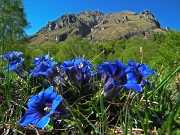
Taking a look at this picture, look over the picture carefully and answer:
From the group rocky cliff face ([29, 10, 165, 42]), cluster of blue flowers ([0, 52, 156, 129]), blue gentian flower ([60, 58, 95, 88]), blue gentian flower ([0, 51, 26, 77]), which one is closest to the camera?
cluster of blue flowers ([0, 52, 156, 129])

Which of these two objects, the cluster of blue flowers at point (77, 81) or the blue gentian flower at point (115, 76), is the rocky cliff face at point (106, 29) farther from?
the blue gentian flower at point (115, 76)

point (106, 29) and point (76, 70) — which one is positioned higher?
point (106, 29)

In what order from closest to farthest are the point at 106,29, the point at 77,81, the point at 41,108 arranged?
the point at 41,108
the point at 77,81
the point at 106,29

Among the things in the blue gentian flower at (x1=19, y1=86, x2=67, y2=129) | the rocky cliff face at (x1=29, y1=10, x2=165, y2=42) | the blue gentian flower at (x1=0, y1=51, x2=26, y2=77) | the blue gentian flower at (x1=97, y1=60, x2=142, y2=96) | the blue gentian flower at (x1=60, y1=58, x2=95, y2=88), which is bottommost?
the blue gentian flower at (x1=19, y1=86, x2=67, y2=129)

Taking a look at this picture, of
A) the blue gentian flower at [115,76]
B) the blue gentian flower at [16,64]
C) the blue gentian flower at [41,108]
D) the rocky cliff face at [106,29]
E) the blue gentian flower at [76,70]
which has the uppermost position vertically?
the rocky cliff face at [106,29]

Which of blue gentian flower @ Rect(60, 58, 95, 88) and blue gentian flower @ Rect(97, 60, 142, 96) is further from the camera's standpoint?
blue gentian flower @ Rect(60, 58, 95, 88)

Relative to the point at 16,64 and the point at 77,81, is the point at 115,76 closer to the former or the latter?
the point at 77,81

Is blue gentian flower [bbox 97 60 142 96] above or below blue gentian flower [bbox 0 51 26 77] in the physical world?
below

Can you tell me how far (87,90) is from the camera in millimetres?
1409

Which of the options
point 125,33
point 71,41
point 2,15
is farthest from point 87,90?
point 125,33

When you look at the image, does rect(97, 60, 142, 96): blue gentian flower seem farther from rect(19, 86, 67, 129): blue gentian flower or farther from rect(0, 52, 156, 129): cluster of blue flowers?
rect(19, 86, 67, 129): blue gentian flower

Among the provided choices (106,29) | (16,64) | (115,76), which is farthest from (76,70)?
(106,29)

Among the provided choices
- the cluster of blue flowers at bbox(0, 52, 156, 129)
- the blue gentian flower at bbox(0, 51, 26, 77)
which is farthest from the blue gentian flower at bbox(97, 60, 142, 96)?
the blue gentian flower at bbox(0, 51, 26, 77)

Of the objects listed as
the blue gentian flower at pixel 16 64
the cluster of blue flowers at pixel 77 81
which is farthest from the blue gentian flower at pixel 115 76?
the blue gentian flower at pixel 16 64
